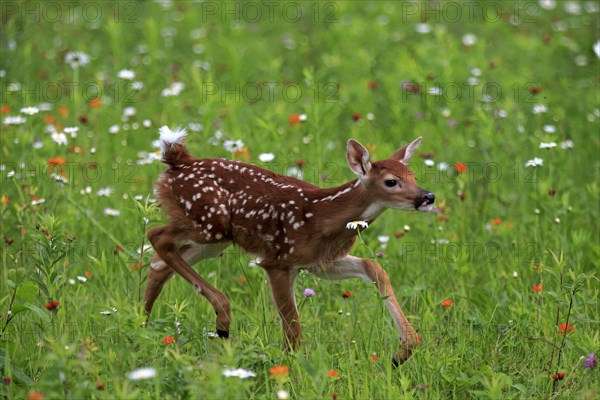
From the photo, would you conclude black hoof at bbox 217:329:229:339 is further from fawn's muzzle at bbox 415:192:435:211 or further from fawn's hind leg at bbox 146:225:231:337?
fawn's muzzle at bbox 415:192:435:211

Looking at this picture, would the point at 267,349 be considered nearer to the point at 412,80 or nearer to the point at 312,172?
the point at 312,172

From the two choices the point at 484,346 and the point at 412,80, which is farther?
the point at 412,80

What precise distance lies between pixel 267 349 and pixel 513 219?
304cm

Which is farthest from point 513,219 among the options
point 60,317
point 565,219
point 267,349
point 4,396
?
point 4,396

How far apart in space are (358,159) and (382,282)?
708mm

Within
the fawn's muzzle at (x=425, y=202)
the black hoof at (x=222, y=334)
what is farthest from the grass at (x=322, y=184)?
the fawn's muzzle at (x=425, y=202)

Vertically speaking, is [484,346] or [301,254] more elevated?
[301,254]

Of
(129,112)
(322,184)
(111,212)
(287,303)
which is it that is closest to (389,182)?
(287,303)

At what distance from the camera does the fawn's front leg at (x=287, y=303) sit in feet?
19.0

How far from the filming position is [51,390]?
14.9 feet

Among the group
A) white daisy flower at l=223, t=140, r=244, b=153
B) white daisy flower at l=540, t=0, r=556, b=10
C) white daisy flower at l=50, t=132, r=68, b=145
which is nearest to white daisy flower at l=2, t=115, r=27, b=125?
white daisy flower at l=50, t=132, r=68, b=145

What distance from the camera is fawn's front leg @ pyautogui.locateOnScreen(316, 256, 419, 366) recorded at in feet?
18.1

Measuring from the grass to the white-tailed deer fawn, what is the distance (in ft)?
0.72

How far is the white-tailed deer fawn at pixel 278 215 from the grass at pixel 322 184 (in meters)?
0.22
